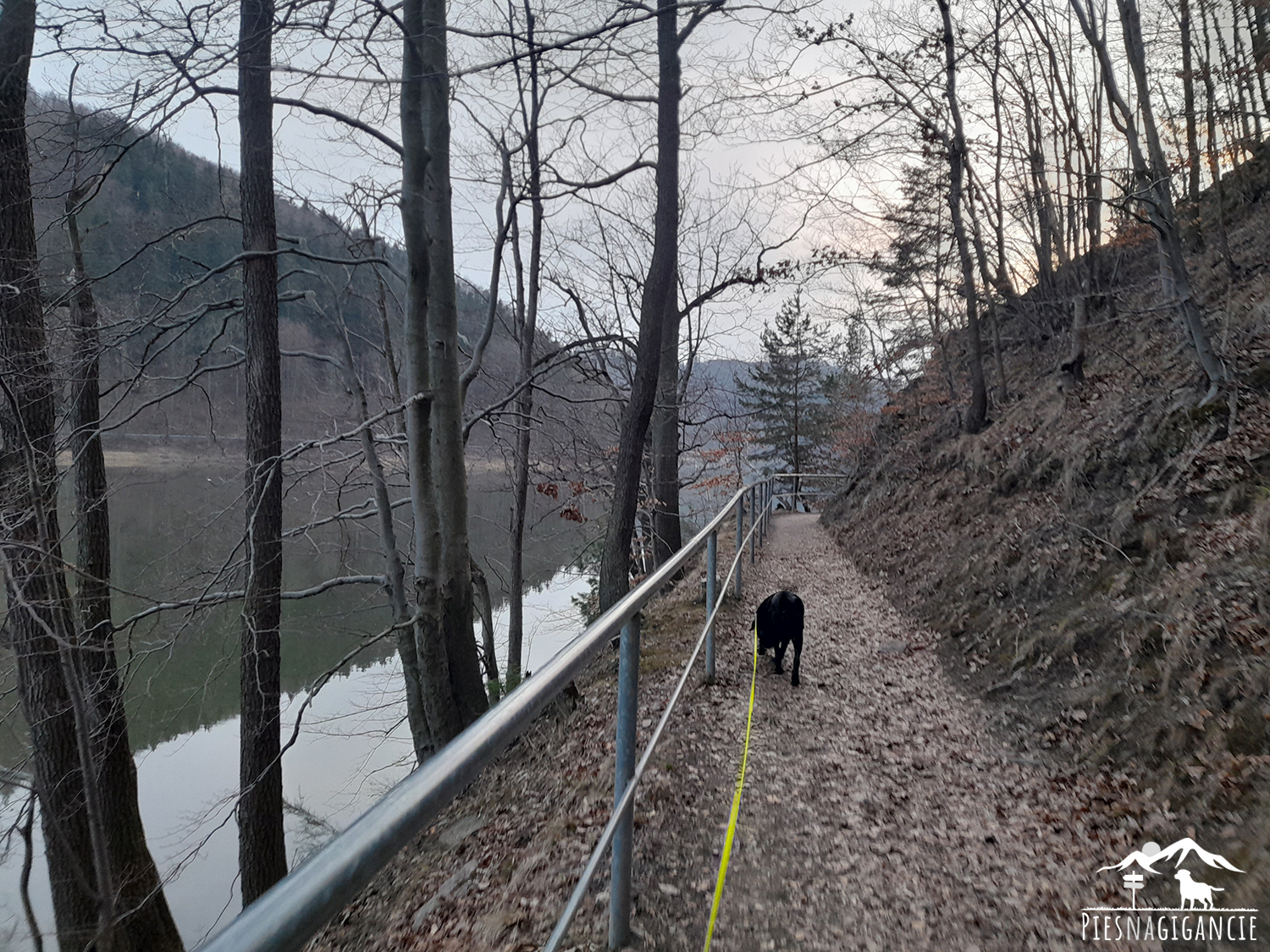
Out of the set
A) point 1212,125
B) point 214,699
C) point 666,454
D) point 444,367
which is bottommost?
point 214,699

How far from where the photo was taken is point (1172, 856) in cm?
295

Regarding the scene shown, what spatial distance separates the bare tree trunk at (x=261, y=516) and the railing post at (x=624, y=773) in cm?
560

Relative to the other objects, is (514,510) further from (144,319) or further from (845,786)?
(845,786)

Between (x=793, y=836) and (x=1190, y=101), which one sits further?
(x=1190, y=101)

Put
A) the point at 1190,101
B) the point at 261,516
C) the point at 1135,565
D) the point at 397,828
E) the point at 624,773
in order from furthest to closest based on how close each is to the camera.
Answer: the point at 1190,101 < the point at 261,516 < the point at 1135,565 < the point at 624,773 < the point at 397,828

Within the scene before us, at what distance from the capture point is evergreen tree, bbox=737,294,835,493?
32.8 m

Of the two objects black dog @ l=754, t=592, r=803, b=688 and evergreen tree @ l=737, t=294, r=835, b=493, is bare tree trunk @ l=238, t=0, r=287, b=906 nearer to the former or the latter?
black dog @ l=754, t=592, r=803, b=688

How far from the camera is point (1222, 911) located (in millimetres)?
2566

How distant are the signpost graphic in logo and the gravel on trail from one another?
9 cm

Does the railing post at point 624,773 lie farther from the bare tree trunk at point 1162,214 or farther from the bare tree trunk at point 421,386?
the bare tree trunk at point 1162,214

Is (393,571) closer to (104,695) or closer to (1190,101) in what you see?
(104,695)

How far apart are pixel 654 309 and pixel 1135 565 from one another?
18.4 feet

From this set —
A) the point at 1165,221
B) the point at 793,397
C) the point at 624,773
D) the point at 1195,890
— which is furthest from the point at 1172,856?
the point at 793,397

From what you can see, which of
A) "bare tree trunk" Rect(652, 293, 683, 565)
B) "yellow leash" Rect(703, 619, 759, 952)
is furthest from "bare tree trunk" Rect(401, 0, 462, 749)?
"bare tree trunk" Rect(652, 293, 683, 565)
